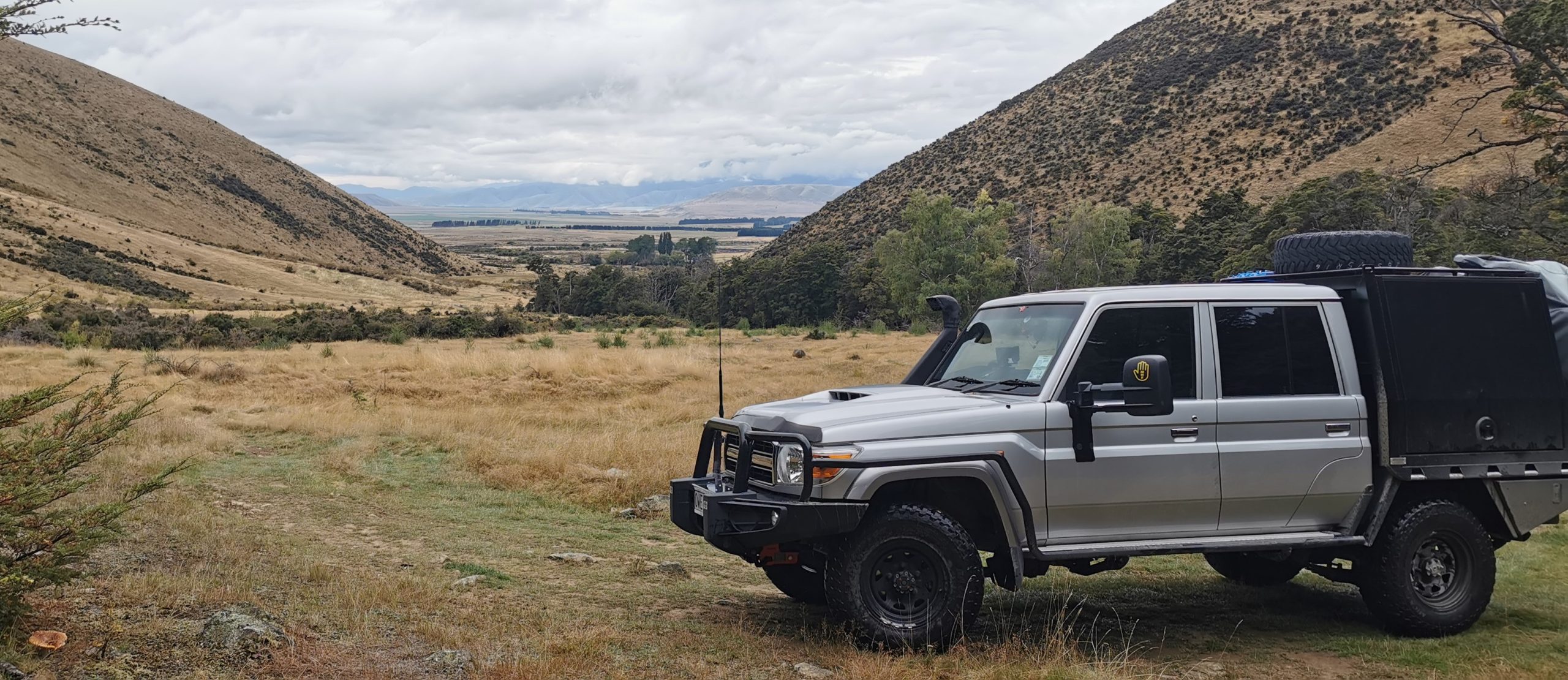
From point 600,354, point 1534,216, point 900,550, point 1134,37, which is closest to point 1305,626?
point 900,550

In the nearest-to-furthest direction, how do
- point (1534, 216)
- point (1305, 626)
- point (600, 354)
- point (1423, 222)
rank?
point (1305, 626)
point (600, 354)
point (1534, 216)
point (1423, 222)

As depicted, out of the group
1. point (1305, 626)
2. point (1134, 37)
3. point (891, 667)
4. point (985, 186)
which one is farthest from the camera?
point (1134, 37)

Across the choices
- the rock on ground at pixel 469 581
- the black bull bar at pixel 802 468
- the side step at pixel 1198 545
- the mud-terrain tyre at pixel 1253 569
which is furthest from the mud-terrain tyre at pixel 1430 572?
the rock on ground at pixel 469 581

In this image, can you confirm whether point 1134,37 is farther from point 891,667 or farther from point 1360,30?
point 891,667

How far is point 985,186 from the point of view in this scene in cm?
7681

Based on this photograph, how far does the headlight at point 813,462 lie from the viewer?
234 inches

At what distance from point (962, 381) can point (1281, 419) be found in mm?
1892

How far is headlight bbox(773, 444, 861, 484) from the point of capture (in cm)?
595

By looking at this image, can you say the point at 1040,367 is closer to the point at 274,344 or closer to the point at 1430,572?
the point at 1430,572

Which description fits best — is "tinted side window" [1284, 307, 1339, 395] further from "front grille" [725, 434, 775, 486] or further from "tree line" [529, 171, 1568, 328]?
"tree line" [529, 171, 1568, 328]

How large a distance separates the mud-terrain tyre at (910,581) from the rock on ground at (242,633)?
2.89m

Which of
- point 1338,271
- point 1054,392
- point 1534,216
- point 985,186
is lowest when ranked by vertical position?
point 1054,392

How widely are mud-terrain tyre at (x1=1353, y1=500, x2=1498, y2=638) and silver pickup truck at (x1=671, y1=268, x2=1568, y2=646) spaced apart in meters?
0.01

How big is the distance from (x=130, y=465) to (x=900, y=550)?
9383mm
